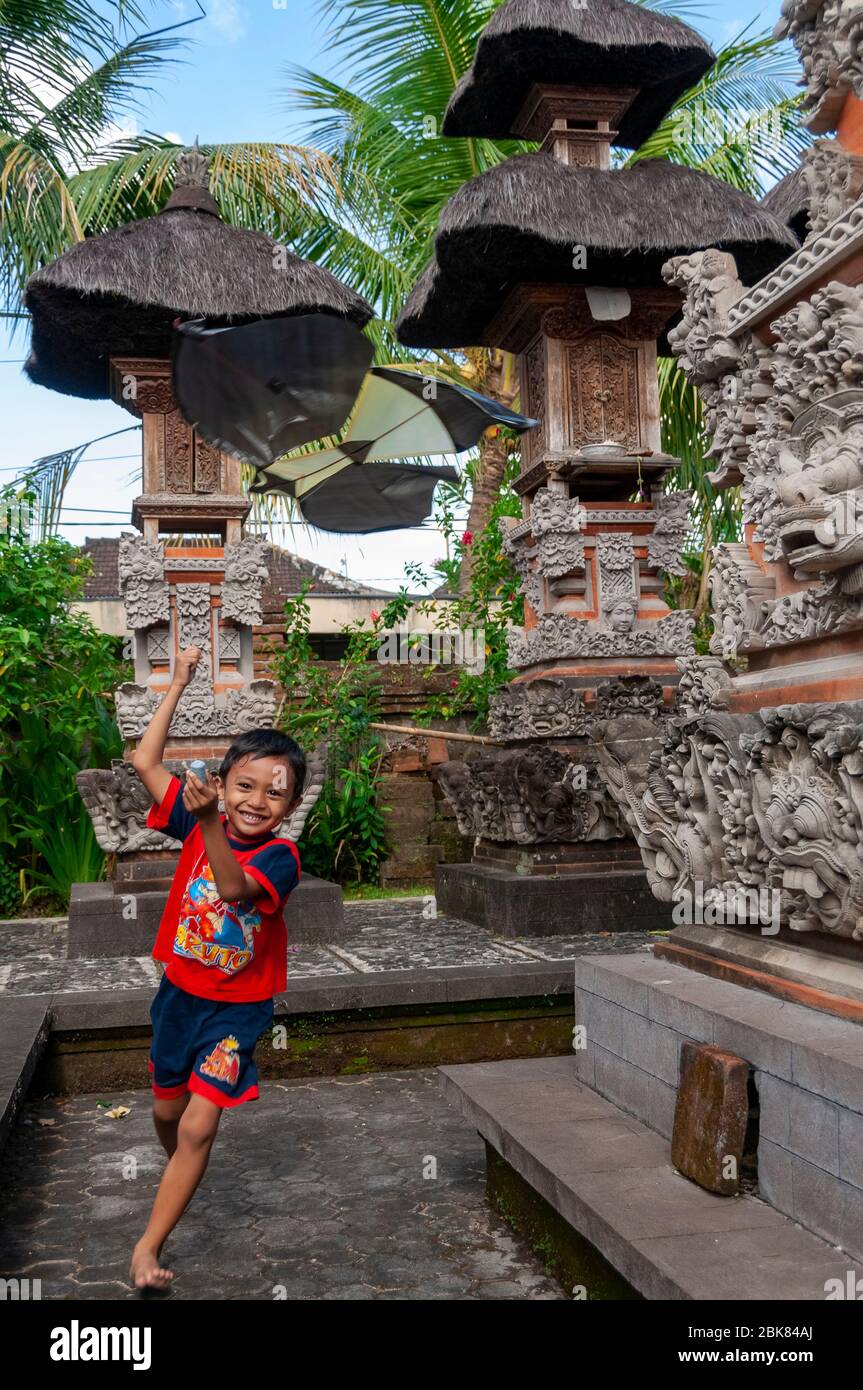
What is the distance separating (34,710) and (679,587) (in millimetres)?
6425

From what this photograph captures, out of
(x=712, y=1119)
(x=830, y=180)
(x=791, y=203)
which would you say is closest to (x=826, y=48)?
(x=830, y=180)

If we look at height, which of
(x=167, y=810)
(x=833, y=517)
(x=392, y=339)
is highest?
(x=392, y=339)

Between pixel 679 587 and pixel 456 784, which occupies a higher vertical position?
pixel 679 587

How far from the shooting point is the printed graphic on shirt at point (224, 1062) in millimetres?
2789

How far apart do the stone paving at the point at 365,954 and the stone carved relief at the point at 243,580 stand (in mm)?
2049

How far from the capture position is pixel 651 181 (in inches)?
286

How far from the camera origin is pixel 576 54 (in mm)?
7293

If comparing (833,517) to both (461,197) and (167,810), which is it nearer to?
(167,810)

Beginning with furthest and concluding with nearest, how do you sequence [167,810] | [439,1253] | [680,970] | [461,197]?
[461,197] → [680,970] → [439,1253] → [167,810]

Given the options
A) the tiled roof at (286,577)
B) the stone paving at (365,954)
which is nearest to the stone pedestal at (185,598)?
the stone paving at (365,954)

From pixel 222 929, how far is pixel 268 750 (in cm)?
43

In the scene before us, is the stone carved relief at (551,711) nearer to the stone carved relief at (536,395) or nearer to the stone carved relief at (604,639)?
the stone carved relief at (604,639)

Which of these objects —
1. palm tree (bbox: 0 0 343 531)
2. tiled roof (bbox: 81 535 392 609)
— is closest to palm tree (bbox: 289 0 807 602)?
palm tree (bbox: 0 0 343 531)

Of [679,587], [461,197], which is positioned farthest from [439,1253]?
[679,587]
